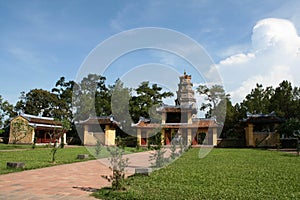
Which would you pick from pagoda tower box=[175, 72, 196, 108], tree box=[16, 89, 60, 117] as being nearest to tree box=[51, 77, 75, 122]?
tree box=[16, 89, 60, 117]

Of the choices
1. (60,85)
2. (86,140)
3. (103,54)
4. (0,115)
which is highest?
(60,85)

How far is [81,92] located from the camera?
37594 millimetres

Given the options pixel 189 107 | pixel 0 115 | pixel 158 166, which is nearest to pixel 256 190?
pixel 158 166

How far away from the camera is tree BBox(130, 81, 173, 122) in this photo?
33.2m

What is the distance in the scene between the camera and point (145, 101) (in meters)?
33.8

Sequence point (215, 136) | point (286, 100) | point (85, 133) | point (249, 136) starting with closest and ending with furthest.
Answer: point (249, 136), point (215, 136), point (85, 133), point (286, 100)

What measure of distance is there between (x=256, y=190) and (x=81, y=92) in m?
34.6

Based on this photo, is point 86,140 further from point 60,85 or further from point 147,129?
point 60,85

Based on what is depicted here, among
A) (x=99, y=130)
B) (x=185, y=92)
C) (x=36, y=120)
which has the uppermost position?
(x=185, y=92)

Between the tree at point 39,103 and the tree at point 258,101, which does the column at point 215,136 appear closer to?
the tree at point 258,101

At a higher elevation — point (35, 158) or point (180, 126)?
point (180, 126)

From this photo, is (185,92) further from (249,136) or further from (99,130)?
(99,130)

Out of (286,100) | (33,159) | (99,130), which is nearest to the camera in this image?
(33,159)

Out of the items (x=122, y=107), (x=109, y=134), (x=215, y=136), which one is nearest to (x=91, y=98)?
(x=122, y=107)
